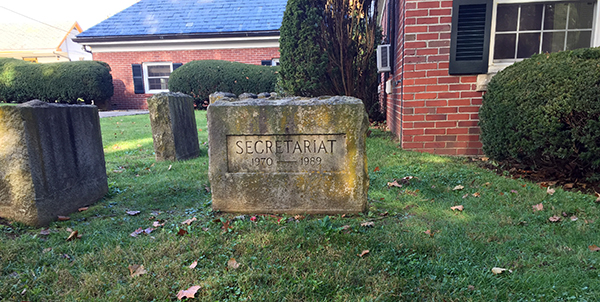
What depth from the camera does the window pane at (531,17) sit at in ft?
16.3

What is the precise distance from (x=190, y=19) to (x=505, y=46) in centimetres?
1660

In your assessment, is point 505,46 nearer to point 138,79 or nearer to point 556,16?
point 556,16

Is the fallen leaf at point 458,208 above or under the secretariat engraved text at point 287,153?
under

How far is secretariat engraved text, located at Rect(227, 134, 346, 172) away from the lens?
3021 millimetres

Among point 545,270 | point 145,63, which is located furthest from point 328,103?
point 145,63

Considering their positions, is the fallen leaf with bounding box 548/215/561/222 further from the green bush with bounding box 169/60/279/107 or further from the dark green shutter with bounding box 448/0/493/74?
the green bush with bounding box 169/60/279/107

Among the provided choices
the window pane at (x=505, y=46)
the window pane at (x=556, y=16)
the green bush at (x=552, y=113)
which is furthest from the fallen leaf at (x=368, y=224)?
the window pane at (x=556, y=16)

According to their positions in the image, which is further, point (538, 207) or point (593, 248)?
point (538, 207)

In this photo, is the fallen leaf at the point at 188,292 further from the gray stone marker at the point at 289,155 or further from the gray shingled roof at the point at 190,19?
the gray shingled roof at the point at 190,19

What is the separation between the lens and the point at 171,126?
5.33m

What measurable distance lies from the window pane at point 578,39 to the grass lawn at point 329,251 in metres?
2.72

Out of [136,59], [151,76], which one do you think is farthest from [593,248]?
[136,59]

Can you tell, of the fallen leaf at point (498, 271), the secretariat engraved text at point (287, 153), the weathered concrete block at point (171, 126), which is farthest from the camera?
the weathered concrete block at point (171, 126)

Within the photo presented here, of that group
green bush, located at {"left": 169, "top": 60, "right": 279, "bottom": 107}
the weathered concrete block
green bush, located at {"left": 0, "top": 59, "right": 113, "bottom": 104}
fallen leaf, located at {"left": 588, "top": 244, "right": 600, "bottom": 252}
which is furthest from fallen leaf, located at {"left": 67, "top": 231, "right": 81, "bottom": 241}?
green bush, located at {"left": 0, "top": 59, "right": 113, "bottom": 104}
